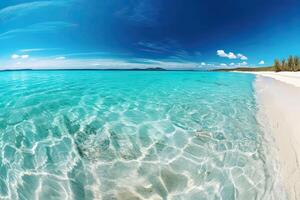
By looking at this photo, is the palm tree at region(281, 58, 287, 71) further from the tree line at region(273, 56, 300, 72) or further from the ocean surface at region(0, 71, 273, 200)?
the ocean surface at region(0, 71, 273, 200)

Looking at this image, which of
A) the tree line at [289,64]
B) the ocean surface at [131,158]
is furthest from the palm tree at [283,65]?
the ocean surface at [131,158]

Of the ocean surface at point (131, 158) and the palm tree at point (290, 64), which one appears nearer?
the ocean surface at point (131, 158)

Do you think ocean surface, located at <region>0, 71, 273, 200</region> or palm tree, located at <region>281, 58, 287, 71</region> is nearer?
ocean surface, located at <region>0, 71, 273, 200</region>

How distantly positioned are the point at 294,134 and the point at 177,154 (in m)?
3.17

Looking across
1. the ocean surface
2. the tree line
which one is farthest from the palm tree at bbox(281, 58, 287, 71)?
the ocean surface

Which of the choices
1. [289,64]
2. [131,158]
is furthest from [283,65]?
[131,158]

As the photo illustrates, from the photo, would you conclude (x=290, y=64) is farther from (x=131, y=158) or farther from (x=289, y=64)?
(x=131, y=158)

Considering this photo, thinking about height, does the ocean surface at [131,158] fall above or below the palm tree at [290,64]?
below

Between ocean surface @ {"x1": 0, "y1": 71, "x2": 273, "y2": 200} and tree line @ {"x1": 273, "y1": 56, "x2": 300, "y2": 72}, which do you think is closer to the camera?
ocean surface @ {"x1": 0, "y1": 71, "x2": 273, "y2": 200}

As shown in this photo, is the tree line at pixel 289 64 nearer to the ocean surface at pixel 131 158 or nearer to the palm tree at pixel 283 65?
the palm tree at pixel 283 65

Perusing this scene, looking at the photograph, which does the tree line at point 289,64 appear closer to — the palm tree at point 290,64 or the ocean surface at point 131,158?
the palm tree at point 290,64

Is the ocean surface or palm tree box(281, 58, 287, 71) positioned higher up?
palm tree box(281, 58, 287, 71)

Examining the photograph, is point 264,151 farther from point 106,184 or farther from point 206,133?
point 106,184

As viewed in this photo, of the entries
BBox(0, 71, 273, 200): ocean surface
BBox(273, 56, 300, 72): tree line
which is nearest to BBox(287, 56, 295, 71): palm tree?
BBox(273, 56, 300, 72): tree line
